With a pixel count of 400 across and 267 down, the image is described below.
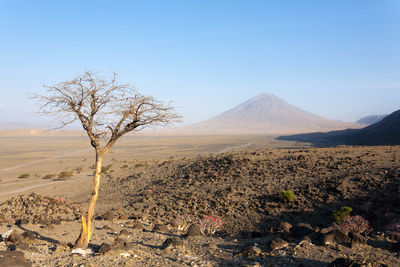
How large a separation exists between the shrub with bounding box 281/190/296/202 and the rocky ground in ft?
0.46

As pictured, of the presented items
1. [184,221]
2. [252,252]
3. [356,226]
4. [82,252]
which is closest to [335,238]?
[252,252]

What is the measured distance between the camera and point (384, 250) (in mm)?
8250

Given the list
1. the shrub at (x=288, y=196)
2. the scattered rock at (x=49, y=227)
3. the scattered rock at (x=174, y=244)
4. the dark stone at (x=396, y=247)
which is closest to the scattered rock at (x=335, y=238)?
the dark stone at (x=396, y=247)

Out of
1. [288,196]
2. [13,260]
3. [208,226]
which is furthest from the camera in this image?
[288,196]

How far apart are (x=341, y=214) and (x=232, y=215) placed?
17.7 ft

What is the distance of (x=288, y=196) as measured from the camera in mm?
15883

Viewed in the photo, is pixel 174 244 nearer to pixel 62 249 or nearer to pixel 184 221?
pixel 62 249

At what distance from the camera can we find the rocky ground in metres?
7.94

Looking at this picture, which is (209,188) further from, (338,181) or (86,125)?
(86,125)

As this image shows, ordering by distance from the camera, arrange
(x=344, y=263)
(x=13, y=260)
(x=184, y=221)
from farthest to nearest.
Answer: (x=184, y=221) → (x=13, y=260) → (x=344, y=263)

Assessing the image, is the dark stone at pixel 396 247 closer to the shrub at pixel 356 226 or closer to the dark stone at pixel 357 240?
the dark stone at pixel 357 240

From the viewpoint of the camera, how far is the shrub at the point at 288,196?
52.0ft

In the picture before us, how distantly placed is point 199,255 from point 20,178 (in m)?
31.0

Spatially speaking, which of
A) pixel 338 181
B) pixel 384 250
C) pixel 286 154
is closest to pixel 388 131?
pixel 286 154
